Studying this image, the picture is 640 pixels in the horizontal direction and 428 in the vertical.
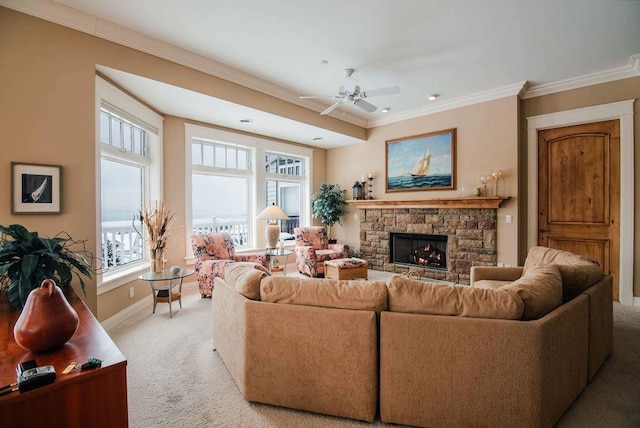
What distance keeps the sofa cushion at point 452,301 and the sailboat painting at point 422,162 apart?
384cm

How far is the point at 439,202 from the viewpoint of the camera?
202 inches

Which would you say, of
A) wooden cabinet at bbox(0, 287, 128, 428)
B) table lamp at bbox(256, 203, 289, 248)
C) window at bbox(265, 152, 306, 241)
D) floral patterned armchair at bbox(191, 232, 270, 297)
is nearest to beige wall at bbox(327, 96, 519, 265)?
window at bbox(265, 152, 306, 241)

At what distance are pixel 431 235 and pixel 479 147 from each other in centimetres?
167

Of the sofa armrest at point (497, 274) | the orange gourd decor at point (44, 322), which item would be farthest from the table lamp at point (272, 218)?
the orange gourd decor at point (44, 322)

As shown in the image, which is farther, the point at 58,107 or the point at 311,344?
the point at 58,107

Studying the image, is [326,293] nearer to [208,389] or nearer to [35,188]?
[208,389]

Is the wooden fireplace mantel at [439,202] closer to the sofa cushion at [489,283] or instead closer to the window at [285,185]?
the window at [285,185]

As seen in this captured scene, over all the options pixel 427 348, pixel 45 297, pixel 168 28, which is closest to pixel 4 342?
pixel 45 297

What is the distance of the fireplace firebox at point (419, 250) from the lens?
5332mm

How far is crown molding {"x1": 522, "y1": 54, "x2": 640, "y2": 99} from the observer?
379 centimetres

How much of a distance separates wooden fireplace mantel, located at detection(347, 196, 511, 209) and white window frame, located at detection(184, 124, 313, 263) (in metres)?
1.16

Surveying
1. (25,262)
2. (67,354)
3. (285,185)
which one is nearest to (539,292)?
(67,354)

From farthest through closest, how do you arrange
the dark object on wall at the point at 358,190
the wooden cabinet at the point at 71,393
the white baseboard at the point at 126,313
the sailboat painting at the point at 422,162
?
the dark object on wall at the point at 358,190 → the sailboat painting at the point at 422,162 → the white baseboard at the point at 126,313 → the wooden cabinet at the point at 71,393

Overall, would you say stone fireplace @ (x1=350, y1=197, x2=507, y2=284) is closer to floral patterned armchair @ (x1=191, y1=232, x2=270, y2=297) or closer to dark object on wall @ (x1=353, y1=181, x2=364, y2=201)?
dark object on wall @ (x1=353, y1=181, x2=364, y2=201)
